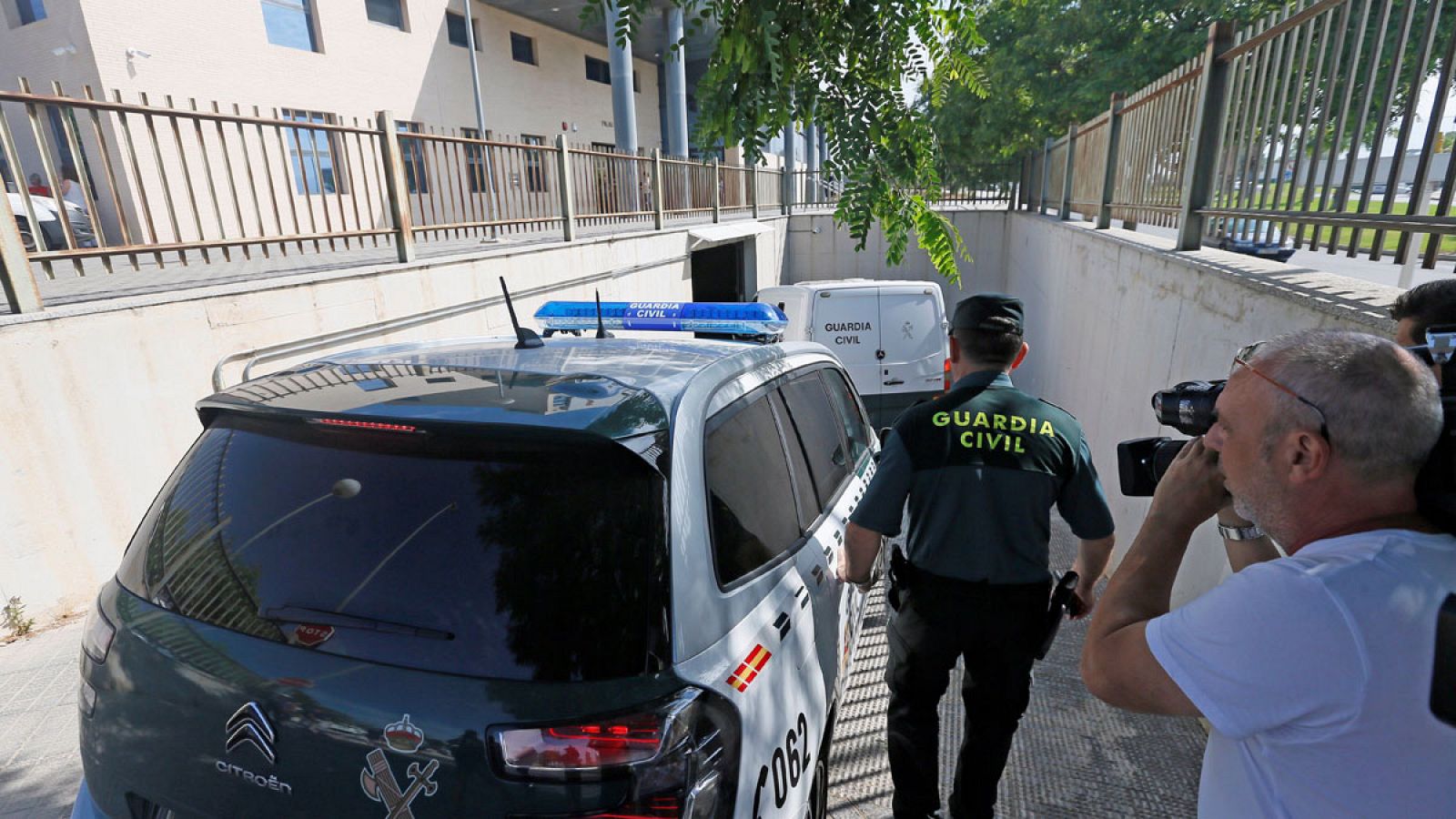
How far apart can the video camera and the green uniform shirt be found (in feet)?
1.81

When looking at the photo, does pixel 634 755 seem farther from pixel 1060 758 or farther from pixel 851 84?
pixel 851 84

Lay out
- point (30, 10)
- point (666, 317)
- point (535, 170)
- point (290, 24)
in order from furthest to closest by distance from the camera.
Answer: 1. point (290, 24)
2. point (30, 10)
3. point (535, 170)
4. point (666, 317)

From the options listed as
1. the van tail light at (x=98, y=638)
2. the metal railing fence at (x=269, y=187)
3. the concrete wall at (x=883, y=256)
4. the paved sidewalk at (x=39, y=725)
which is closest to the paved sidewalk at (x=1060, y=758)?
the van tail light at (x=98, y=638)

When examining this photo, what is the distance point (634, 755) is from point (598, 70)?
2559cm

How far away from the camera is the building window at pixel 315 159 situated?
5059 mm

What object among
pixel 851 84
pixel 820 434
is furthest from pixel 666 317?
pixel 851 84

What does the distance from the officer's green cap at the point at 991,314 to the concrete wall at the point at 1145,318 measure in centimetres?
110

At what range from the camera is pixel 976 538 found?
7.53 feet

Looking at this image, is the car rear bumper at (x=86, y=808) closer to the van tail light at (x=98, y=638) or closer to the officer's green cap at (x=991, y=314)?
the van tail light at (x=98, y=638)

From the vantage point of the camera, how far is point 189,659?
4.77ft

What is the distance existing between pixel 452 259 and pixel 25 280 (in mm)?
2691

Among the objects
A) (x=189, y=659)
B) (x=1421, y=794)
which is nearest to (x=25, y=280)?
(x=189, y=659)

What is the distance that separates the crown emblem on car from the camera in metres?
1.27

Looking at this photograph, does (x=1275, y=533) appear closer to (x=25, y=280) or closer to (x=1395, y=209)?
(x=1395, y=209)
